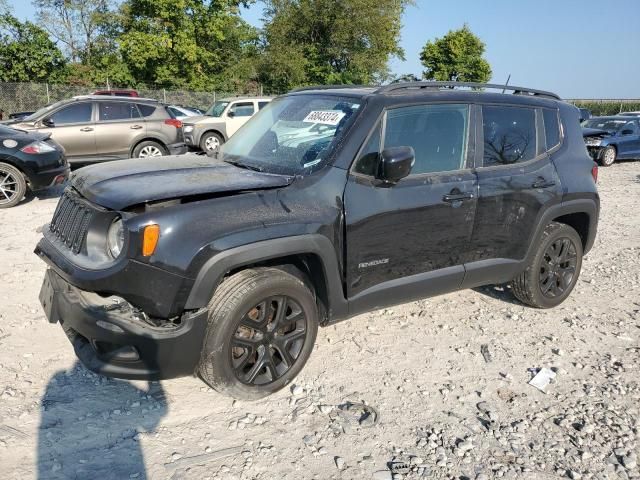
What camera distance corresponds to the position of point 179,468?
260cm

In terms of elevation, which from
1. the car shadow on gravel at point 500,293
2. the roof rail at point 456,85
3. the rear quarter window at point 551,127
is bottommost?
the car shadow on gravel at point 500,293

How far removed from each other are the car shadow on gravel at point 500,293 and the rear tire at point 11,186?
21.6ft

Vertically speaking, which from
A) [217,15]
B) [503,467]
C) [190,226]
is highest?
[217,15]

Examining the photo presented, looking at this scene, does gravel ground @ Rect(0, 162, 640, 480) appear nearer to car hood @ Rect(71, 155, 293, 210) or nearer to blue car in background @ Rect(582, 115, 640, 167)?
car hood @ Rect(71, 155, 293, 210)

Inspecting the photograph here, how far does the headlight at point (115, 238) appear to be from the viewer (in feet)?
9.23

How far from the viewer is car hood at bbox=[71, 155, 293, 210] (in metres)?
2.85

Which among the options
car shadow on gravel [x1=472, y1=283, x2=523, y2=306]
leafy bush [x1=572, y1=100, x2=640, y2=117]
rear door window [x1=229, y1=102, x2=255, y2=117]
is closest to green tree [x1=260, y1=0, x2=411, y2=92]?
leafy bush [x1=572, y1=100, x2=640, y2=117]

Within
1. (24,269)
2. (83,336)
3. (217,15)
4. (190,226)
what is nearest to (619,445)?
(190,226)

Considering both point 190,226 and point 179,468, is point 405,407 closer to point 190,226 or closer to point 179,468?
point 179,468

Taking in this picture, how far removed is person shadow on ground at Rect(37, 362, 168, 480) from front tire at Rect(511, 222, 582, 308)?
305 cm

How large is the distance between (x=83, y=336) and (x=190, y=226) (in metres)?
0.88

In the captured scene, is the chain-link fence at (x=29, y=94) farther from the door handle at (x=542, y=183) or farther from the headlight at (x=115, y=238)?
the headlight at (x=115, y=238)

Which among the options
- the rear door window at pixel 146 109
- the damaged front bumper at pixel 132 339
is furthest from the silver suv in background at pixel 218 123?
the damaged front bumper at pixel 132 339

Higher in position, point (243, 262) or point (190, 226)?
point (190, 226)
